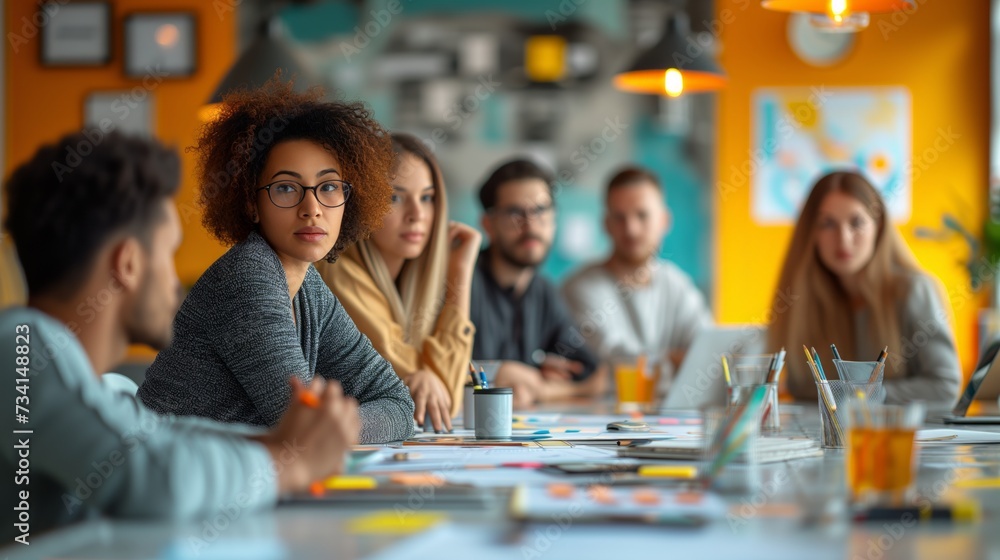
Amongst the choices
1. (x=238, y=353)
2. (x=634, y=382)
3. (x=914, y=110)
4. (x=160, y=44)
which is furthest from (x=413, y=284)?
(x=160, y=44)

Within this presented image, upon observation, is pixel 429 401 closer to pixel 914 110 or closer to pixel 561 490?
pixel 561 490

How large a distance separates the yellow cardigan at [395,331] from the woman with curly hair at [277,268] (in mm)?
246

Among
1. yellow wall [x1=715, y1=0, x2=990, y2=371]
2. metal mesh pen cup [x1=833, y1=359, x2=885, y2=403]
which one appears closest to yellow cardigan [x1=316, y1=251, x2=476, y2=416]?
metal mesh pen cup [x1=833, y1=359, x2=885, y2=403]

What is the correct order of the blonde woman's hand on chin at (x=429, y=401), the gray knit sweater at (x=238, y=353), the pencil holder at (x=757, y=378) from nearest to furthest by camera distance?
the gray knit sweater at (x=238, y=353) < the pencil holder at (x=757, y=378) < the blonde woman's hand on chin at (x=429, y=401)

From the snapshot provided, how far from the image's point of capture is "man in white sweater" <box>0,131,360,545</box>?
1.14m

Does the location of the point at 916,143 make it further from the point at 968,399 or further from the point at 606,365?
the point at 968,399

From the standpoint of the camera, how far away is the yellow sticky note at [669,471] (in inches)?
57.0

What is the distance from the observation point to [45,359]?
115 cm

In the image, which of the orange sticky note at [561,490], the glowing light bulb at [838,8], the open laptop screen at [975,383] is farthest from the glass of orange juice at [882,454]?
the glowing light bulb at [838,8]

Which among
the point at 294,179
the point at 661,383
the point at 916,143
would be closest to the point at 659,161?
the point at 916,143

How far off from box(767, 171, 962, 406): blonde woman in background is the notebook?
1.28 m

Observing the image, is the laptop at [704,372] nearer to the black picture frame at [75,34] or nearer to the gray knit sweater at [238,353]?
the gray knit sweater at [238,353]

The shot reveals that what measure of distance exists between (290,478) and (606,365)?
8.84ft

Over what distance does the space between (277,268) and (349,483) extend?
0.65 metres
